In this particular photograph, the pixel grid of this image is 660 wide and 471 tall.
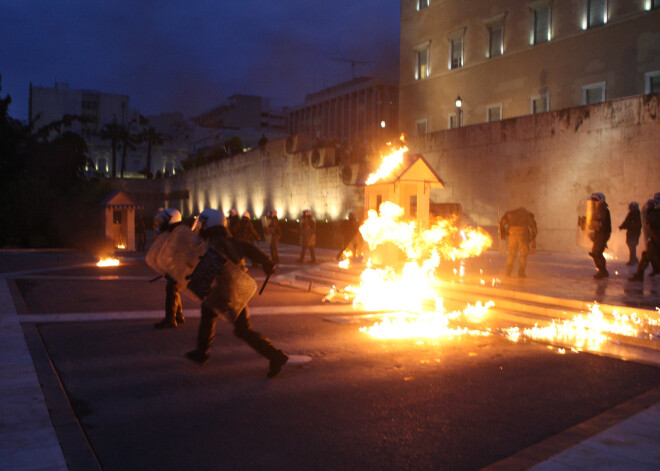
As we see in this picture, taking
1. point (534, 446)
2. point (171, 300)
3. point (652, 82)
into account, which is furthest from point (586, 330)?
point (652, 82)

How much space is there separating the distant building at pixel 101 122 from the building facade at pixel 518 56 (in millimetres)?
58063

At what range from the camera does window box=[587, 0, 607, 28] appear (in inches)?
941

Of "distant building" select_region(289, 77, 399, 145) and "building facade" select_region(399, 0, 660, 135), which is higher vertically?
"distant building" select_region(289, 77, 399, 145)

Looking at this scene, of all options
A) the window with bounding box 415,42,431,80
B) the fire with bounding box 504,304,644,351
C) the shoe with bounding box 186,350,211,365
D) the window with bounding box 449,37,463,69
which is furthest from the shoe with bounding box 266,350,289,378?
the window with bounding box 415,42,431,80

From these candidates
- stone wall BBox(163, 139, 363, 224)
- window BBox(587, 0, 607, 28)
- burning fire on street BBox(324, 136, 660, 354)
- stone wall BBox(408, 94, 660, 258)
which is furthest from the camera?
stone wall BBox(163, 139, 363, 224)

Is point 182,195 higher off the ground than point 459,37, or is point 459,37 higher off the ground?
point 459,37

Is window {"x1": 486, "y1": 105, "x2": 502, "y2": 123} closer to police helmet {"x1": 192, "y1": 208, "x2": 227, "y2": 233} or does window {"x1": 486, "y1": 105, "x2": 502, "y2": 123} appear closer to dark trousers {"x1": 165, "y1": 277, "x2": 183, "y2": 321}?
dark trousers {"x1": 165, "y1": 277, "x2": 183, "y2": 321}

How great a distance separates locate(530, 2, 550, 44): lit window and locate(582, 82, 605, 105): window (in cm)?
316

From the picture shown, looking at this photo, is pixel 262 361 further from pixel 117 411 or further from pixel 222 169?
pixel 222 169

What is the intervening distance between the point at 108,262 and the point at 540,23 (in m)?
21.5

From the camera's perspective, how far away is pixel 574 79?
83.0ft

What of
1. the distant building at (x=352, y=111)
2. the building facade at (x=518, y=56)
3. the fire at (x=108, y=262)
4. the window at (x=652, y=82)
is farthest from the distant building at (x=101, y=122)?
the window at (x=652, y=82)

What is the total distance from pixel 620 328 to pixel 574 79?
19978mm

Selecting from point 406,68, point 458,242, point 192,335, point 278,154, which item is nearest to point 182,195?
point 278,154
